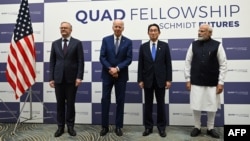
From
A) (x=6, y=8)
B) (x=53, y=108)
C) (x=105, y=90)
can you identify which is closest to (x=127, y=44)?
(x=105, y=90)

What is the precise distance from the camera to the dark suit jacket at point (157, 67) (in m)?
2.94

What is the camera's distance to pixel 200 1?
11.5 ft

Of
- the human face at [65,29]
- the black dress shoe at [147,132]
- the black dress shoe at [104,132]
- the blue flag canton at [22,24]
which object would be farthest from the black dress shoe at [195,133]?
the blue flag canton at [22,24]

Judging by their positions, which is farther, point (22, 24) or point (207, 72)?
point (22, 24)

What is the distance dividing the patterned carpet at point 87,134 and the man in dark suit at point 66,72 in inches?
7.2

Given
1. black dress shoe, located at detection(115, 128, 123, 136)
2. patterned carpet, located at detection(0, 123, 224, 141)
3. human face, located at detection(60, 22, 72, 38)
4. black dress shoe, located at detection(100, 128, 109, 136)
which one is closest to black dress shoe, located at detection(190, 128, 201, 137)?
patterned carpet, located at detection(0, 123, 224, 141)

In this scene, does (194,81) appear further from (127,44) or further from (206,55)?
(127,44)

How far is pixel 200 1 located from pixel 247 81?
1300 mm

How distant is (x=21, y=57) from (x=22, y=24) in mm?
454

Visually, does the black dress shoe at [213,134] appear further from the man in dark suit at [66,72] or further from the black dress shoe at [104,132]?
the man in dark suit at [66,72]

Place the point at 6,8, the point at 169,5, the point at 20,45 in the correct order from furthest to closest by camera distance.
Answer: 1. the point at 6,8
2. the point at 169,5
3. the point at 20,45

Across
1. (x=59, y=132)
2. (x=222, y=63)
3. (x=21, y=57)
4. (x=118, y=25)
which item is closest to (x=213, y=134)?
(x=222, y=63)

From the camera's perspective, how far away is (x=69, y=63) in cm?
293

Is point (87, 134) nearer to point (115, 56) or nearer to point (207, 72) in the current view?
point (115, 56)
